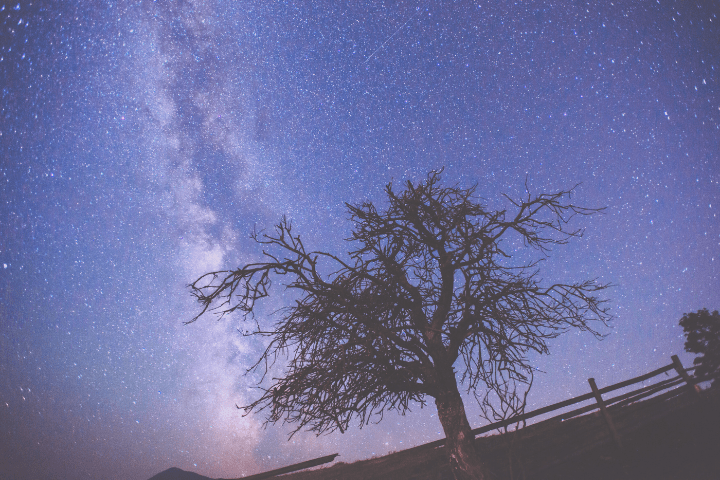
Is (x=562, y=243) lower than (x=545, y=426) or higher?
higher

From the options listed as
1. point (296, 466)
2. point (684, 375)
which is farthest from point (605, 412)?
point (296, 466)

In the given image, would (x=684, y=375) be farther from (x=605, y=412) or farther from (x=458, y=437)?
(x=458, y=437)

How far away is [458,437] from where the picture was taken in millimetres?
4859

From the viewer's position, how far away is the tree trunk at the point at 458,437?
15.0 feet

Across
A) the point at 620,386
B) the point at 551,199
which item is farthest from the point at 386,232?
the point at 620,386

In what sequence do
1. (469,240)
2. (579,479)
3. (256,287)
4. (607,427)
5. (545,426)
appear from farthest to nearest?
(545,426) < (607,427) < (579,479) < (469,240) < (256,287)

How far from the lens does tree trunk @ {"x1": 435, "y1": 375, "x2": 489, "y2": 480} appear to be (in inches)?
180

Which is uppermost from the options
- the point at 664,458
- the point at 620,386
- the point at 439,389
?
the point at 439,389

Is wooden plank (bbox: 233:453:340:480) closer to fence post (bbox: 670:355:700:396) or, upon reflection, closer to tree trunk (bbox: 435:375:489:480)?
tree trunk (bbox: 435:375:489:480)

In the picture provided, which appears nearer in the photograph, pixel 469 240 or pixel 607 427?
pixel 469 240

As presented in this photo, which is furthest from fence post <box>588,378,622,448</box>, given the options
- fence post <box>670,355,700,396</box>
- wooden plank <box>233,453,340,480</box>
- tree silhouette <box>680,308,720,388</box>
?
tree silhouette <box>680,308,720,388</box>

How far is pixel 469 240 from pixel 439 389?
243 centimetres

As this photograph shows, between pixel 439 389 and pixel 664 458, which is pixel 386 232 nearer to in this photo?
pixel 439 389

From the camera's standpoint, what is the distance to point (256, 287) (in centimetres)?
515
